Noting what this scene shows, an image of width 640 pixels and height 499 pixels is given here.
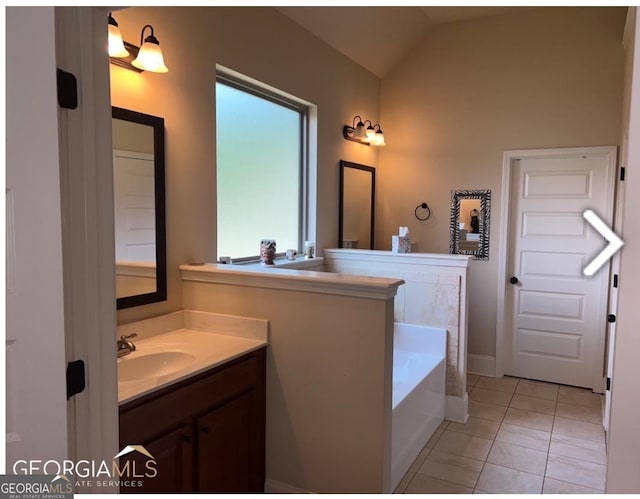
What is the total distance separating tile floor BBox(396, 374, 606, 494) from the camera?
255 cm

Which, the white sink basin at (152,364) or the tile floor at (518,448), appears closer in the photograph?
the white sink basin at (152,364)

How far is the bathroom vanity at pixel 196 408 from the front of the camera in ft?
5.50

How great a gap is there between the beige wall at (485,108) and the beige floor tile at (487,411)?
76cm

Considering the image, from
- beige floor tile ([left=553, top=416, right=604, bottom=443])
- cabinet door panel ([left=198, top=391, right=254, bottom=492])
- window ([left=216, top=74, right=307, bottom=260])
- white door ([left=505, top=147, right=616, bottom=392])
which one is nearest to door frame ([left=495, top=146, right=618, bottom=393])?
white door ([left=505, top=147, right=616, bottom=392])

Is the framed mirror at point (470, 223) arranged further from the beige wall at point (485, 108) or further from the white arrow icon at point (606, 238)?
the white arrow icon at point (606, 238)

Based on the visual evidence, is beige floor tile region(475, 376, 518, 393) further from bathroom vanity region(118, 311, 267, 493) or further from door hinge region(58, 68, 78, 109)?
door hinge region(58, 68, 78, 109)

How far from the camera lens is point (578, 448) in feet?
9.64

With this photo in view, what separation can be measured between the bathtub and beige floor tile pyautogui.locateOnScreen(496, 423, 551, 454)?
16.5 inches

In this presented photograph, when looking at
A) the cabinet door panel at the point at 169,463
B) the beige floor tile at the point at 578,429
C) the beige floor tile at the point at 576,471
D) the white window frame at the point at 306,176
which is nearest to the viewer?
the cabinet door panel at the point at 169,463

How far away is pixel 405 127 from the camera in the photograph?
14.9 feet

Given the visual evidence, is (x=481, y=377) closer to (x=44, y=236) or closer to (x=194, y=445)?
(x=194, y=445)

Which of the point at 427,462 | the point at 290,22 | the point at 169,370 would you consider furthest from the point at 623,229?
the point at 290,22

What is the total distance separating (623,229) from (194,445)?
1687mm

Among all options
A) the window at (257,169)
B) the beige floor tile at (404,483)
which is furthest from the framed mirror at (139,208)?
the beige floor tile at (404,483)
